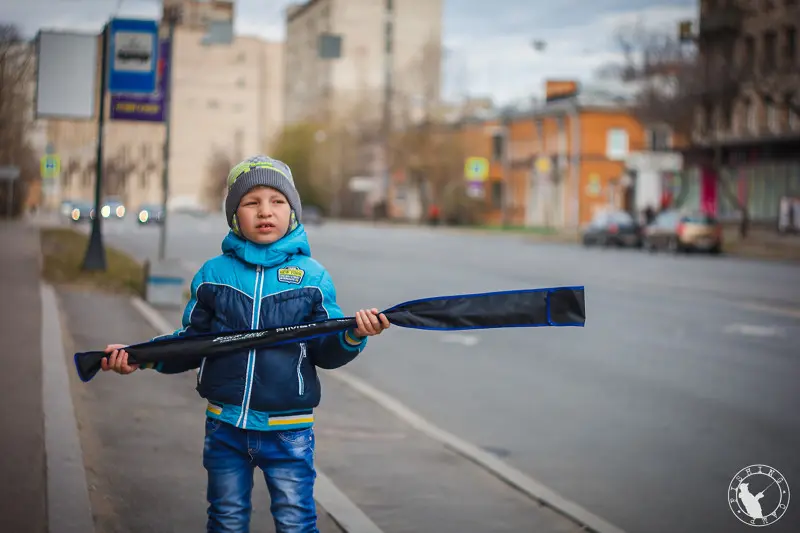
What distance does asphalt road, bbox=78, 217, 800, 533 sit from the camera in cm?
762

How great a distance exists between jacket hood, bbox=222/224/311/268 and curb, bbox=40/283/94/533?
2.21 metres

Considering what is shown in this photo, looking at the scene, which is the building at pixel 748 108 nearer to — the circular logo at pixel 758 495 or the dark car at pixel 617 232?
the dark car at pixel 617 232

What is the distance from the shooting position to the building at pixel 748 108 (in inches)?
2072

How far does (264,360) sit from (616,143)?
76.3 meters

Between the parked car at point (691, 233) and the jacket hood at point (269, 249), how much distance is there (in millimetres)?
39929

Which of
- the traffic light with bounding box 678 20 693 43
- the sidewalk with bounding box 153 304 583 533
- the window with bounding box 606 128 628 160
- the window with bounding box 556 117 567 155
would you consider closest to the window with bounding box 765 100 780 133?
the traffic light with bounding box 678 20 693 43

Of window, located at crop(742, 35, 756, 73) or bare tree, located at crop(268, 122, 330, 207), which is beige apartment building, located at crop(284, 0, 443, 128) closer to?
bare tree, located at crop(268, 122, 330, 207)

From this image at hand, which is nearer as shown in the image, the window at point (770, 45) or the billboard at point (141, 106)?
the billboard at point (141, 106)

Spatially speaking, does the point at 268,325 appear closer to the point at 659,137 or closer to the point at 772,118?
the point at 772,118

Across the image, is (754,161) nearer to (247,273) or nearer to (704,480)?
(704,480)

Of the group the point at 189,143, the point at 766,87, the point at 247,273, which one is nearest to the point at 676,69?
the point at 766,87

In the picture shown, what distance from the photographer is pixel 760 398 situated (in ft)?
36.0

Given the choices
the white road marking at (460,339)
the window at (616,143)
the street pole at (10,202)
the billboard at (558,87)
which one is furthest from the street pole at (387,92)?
the white road marking at (460,339)

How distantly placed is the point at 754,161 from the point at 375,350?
46116mm
